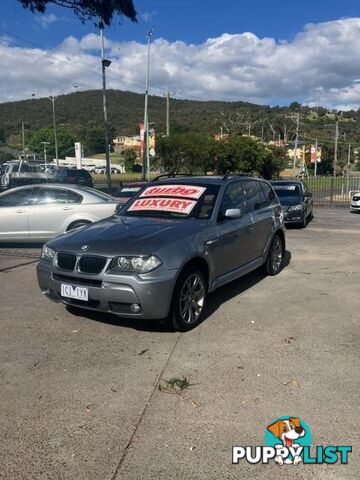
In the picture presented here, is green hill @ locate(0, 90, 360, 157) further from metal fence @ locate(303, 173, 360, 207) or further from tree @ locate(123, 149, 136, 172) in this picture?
metal fence @ locate(303, 173, 360, 207)

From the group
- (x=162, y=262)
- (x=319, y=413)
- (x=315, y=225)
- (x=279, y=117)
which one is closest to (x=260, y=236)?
(x=162, y=262)

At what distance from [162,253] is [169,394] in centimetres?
143

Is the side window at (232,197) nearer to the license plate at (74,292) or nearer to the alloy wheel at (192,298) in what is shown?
the alloy wheel at (192,298)

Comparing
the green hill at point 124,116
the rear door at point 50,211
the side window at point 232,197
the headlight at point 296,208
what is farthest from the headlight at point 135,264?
the green hill at point 124,116

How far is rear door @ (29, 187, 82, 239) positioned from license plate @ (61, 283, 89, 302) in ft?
16.2

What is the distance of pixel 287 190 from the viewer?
15.9 metres

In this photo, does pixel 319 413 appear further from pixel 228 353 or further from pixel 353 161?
pixel 353 161

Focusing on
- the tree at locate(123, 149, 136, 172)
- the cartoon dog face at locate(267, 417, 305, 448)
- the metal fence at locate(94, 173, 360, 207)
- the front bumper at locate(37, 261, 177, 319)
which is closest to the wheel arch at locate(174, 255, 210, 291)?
the front bumper at locate(37, 261, 177, 319)

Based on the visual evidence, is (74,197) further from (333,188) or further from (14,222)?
(333,188)

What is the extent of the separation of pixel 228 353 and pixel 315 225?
38.3 feet

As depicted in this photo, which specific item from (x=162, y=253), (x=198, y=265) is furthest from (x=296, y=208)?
(x=162, y=253)

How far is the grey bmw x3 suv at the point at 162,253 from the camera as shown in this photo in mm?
4430

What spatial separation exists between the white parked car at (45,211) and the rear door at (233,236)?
4100 mm

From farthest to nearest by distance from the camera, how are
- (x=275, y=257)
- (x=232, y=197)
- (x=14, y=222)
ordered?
(x=14, y=222)
(x=275, y=257)
(x=232, y=197)
